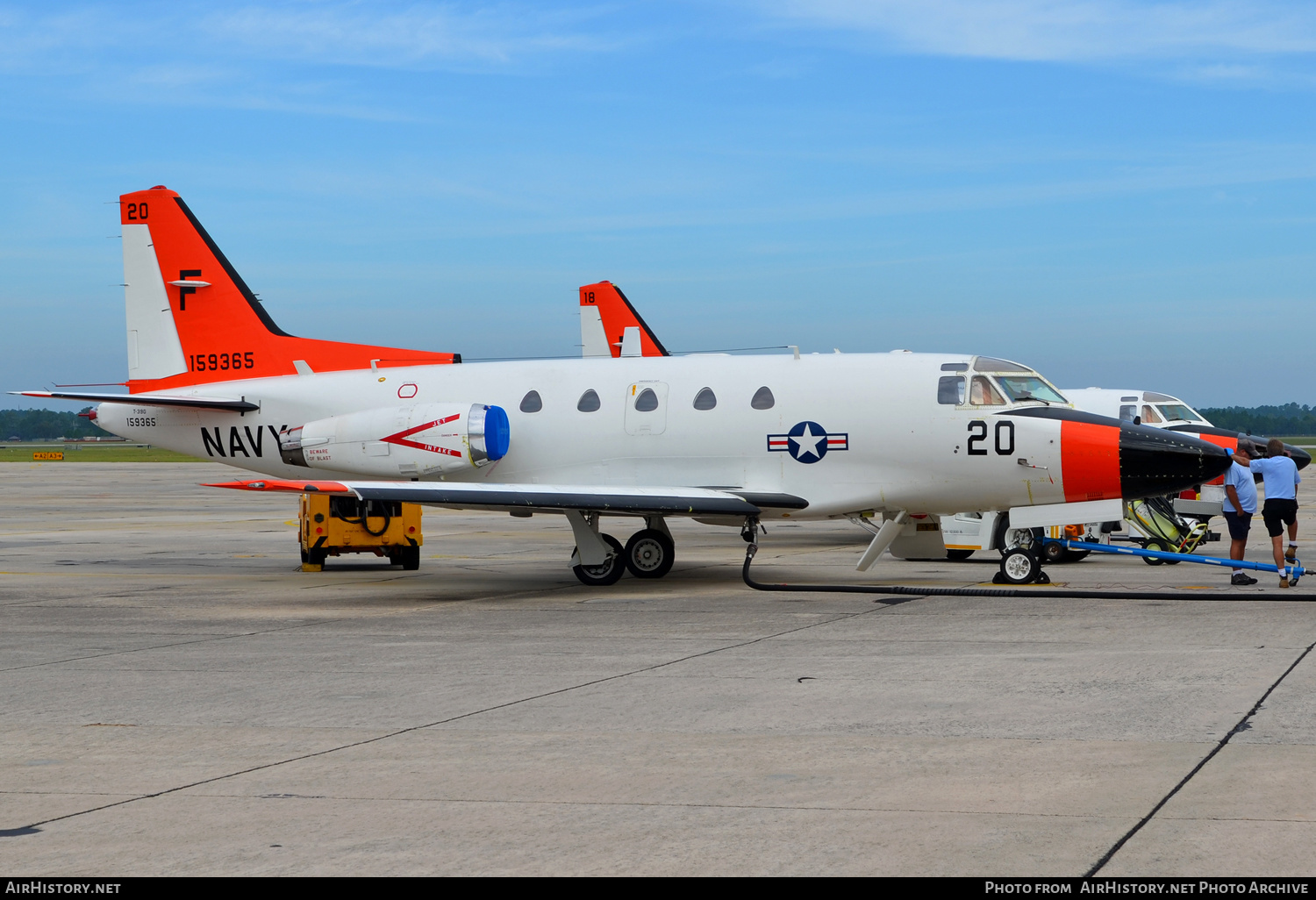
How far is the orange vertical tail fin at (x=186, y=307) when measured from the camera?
21.4 metres

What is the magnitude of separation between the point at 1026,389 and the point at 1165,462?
6.59 ft

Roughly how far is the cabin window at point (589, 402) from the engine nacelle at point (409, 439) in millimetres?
1113

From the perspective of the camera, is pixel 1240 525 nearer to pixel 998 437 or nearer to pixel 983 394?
pixel 998 437

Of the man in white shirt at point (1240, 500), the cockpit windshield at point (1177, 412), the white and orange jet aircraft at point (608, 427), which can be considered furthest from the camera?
the cockpit windshield at point (1177, 412)

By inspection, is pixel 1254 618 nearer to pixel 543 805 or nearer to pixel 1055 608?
pixel 1055 608

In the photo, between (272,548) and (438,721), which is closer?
(438,721)

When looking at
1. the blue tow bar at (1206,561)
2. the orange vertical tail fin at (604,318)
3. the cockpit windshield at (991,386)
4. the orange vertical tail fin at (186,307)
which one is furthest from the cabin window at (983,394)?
the orange vertical tail fin at (604,318)

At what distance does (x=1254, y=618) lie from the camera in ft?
43.8

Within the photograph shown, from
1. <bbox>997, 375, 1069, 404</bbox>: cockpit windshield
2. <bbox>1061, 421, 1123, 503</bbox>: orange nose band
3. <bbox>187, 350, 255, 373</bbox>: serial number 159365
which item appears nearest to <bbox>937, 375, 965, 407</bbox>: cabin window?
<bbox>997, 375, 1069, 404</bbox>: cockpit windshield

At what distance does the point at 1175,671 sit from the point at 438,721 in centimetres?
553

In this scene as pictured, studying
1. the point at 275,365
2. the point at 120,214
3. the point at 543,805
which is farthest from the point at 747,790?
the point at 120,214

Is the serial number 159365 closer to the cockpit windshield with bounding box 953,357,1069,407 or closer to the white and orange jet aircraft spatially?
the white and orange jet aircraft

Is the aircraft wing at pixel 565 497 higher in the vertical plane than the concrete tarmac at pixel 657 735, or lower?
higher

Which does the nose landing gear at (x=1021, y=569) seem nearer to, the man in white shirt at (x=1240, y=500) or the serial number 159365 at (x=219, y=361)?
the man in white shirt at (x=1240, y=500)
